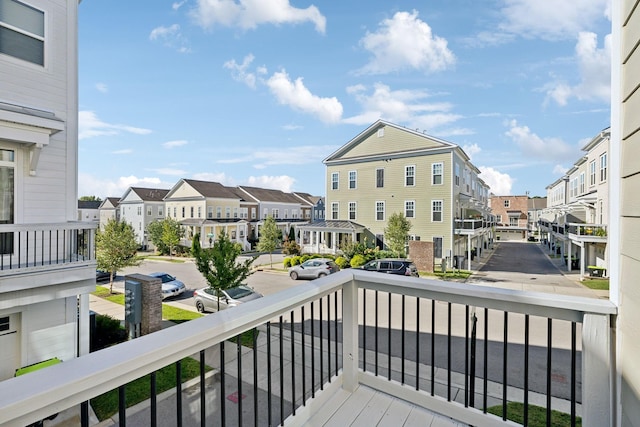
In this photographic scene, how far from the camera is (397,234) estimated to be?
1856cm

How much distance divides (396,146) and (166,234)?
19901 mm

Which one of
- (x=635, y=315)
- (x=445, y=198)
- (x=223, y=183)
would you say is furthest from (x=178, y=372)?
(x=223, y=183)

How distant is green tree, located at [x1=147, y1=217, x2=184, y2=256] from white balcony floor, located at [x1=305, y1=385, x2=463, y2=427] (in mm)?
27030

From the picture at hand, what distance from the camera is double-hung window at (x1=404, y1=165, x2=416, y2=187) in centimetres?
2086

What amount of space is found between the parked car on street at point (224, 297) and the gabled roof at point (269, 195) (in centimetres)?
2761

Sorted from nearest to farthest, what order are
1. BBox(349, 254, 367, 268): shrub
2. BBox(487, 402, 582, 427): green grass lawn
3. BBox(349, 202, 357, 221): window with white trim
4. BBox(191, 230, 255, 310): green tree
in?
1. BBox(487, 402, 582, 427): green grass lawn
2. BBox(191, 230, 255, 310): green tree
3. BBox(349, 254, 367, 268): shrub
4. BBox(349, 202, 357, 221): window with white trim

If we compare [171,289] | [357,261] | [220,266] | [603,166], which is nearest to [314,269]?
[357,261]

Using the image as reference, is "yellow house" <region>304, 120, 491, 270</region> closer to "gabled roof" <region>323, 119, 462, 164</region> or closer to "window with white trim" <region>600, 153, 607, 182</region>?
"gabled roof" <region>323, 119, 462, 164</region>

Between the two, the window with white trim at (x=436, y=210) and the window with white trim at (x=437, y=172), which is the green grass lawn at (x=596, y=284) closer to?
the window with white trim at (x=436, y=210)

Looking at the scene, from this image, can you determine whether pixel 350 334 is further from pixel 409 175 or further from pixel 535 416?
pixel 409 175

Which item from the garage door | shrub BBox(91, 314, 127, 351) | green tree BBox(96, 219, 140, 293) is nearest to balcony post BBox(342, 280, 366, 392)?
the garage door

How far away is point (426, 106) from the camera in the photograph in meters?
14.7

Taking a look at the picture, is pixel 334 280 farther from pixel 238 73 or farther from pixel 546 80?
pixel 238 73

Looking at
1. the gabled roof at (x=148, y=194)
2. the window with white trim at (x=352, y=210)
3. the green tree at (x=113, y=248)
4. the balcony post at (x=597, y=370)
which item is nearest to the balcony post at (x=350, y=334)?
the balcony post at (x=597, y=370)
